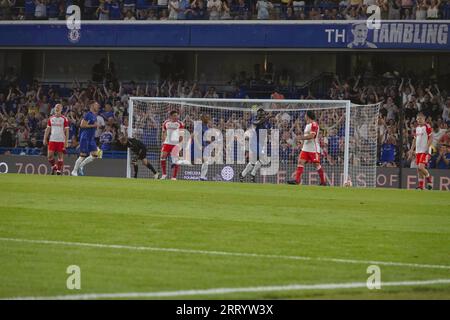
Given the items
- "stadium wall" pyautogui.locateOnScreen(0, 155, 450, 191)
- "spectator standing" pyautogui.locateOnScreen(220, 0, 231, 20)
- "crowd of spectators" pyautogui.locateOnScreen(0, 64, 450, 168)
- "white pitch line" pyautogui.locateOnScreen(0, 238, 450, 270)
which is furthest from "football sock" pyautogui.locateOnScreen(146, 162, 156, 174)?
"white pitch line" pyautogui.locateOnScreen(0, 238, 450, 270)

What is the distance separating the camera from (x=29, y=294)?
808cm

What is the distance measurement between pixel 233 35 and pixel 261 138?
750 centimetres

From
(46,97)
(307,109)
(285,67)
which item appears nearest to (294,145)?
(307,109)

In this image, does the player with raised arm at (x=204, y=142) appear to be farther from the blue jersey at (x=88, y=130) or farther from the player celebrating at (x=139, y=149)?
the blue jersey at (x=88, y=130)

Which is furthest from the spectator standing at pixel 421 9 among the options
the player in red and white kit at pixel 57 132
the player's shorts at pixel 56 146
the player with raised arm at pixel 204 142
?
the player's shorts at pixel 56 146

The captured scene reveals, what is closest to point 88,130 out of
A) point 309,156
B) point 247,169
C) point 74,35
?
point 247,169

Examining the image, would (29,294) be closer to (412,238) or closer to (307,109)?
(412,238)

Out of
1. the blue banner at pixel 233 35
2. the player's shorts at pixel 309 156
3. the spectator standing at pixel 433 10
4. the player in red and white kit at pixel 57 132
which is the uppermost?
the spectator standing at pixel 433 10

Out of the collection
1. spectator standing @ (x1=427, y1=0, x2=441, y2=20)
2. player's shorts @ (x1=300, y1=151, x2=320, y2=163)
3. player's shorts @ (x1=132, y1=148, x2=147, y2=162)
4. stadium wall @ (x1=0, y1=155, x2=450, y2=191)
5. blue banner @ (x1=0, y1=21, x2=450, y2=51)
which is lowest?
stadium wall @ (x1=0, y1=155, x2=450, y2=191)

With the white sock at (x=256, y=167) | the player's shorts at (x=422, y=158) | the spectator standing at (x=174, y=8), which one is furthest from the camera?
the spectator standing at (x=174, y=8)

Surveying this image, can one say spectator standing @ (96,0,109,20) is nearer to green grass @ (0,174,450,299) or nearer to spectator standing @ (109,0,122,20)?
spectator standing @ (109,0,122,20)

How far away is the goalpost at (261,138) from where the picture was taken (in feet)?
98.5

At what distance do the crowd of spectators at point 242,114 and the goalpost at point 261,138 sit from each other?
45 mm

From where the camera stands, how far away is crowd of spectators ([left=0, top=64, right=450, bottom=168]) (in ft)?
102
